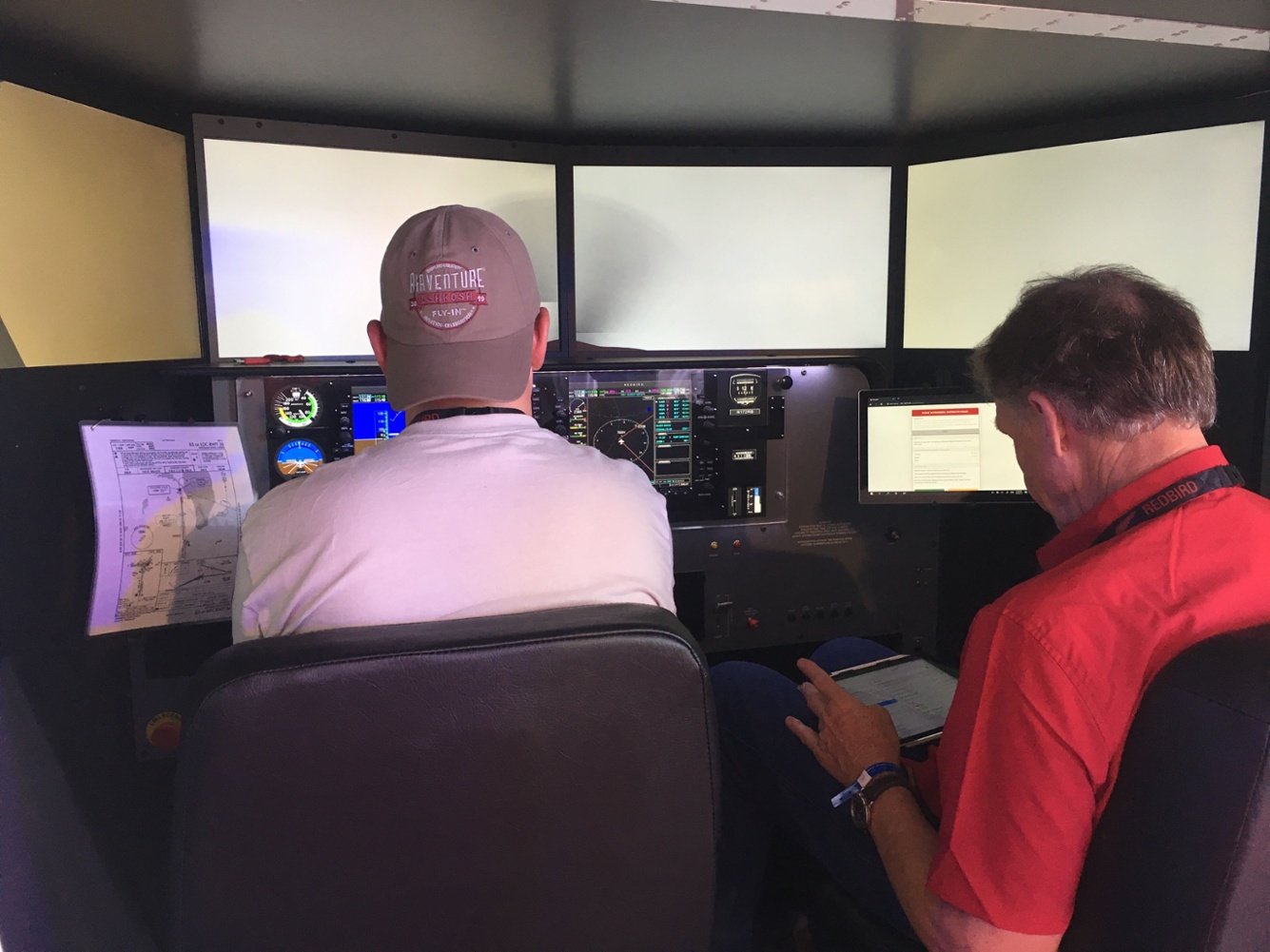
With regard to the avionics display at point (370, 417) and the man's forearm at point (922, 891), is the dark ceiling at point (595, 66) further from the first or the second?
the man's forearm at point (922, 891)

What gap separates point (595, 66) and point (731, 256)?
633 millimetres

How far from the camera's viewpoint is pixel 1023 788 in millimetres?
676

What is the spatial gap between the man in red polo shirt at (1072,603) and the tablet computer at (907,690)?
20cm

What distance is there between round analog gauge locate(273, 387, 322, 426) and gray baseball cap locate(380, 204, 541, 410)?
63 cm

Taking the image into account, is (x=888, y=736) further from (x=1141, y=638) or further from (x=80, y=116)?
(x=80, y=116)

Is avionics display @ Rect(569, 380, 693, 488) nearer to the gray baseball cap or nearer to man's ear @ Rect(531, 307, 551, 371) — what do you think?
man's ear @ Rect(531, 307, 551, 371)

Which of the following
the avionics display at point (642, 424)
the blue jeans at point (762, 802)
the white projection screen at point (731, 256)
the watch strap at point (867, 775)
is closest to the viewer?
the watch strap at point (867, 775)

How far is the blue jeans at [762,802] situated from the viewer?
42.7 inches

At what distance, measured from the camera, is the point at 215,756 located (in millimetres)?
577

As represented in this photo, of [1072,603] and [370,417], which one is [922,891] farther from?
[370,417]

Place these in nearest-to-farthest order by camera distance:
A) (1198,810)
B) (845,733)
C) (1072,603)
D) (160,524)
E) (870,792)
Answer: (1198,810), (1072,603), (870,792), (845,733), (160,524)

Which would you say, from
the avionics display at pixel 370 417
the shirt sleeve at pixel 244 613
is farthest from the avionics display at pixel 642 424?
the shirt sleeve at pixel 244 613

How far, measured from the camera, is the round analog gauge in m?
1.42

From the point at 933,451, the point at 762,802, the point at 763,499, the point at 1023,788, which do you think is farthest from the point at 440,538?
the point at 933,451
